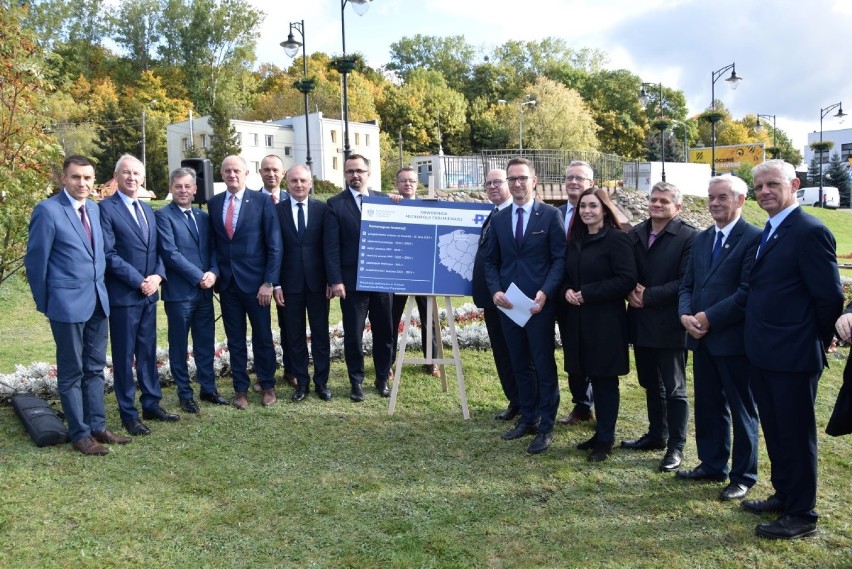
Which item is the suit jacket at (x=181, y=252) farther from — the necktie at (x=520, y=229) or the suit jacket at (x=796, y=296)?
the suit jacket at (x=796, y=296)

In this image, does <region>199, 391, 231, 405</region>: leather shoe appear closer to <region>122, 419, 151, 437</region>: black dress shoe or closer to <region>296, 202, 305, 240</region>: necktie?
<region>122, 419, 151, 437</region>: black dress shoe

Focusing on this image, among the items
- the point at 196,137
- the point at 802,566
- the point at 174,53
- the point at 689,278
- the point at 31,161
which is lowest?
the point at 802,566

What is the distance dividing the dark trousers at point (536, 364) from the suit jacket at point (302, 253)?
220cm

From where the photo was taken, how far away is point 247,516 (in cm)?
434

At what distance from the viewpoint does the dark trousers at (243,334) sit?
6.78 m

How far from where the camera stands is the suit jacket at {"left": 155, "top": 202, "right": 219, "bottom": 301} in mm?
6270

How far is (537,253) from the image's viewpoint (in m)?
5.51

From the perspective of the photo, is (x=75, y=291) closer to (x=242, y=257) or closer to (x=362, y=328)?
(x=242, y=257)

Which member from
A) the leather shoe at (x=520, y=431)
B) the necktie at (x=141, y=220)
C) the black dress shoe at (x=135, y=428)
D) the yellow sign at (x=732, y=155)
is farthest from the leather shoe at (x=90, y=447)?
the yellow sign at (x=732, y=155)

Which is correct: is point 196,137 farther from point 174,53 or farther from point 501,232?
point 501,232

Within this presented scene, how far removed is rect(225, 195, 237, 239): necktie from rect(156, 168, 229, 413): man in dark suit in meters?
0.20

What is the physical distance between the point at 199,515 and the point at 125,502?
61 centimetres

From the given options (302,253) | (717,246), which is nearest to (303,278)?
(302,253)

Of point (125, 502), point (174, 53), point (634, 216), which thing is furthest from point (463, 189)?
point (174, 53)
